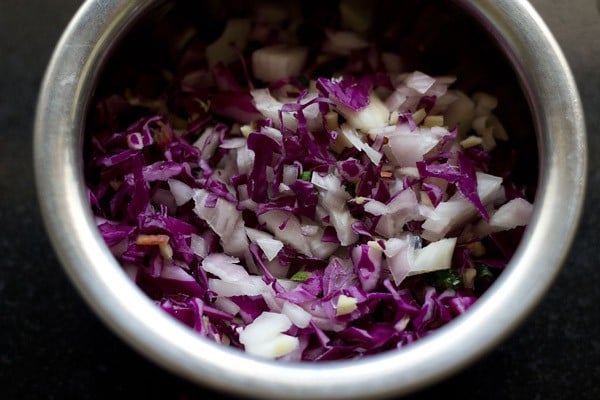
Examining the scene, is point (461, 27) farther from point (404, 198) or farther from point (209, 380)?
point (209, 380)

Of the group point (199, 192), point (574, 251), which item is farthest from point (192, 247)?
point (574, 251)

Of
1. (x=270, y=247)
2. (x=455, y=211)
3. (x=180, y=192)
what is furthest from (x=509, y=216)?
(x=180, y=192)

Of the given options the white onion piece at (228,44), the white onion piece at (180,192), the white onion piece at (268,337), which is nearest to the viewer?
the white onion piece at (268,337)

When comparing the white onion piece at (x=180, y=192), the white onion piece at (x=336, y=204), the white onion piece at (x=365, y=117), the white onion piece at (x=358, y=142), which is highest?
the white onion piece at (x=365, y=117)

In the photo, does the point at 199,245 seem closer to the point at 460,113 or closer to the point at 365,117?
the point at 365,117

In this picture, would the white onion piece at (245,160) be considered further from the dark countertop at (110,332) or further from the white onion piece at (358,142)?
the dark countertop at (110,332)

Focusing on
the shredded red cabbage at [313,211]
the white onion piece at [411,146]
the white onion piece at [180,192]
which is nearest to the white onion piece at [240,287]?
the shredded red cabbage at [313,211]

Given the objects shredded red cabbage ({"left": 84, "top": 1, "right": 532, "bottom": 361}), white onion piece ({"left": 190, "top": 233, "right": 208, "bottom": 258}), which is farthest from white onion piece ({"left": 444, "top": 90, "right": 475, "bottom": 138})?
white onion piece ({"left": 190, "top": 233, "right": 208, "bottom": 258})

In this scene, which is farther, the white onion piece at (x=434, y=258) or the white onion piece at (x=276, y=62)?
the white onion piece at (x=276, y=62)
